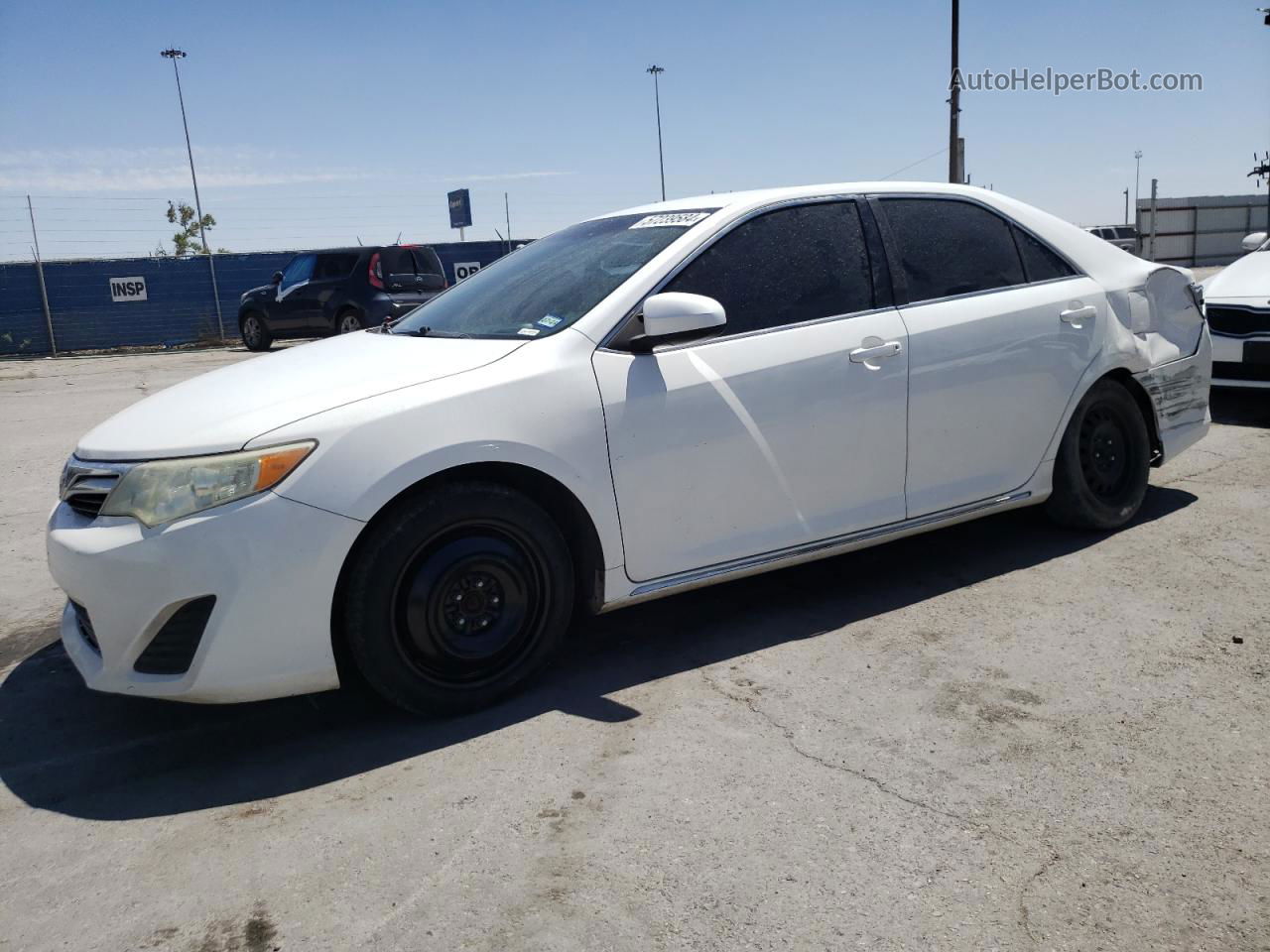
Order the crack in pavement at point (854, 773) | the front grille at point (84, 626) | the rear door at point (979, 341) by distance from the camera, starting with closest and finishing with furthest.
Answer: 1. the crack in pavement at point (854, 773)
2. the front grille at point (84, 626)
3. the rear door at point (979, 341)

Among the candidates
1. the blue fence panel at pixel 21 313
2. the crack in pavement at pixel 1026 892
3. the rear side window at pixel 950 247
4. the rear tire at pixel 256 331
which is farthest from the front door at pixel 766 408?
the blue fence panel at pixel 21 313

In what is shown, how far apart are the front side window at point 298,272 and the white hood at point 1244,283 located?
14160 mm

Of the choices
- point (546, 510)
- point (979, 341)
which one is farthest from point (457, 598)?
point (979, 341)

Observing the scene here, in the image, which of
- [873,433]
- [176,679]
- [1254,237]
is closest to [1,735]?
[176,679]

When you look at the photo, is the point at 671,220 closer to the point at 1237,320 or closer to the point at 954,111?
the point at 1237,320

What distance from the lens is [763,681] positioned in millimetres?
3404

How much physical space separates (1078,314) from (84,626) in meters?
3.91

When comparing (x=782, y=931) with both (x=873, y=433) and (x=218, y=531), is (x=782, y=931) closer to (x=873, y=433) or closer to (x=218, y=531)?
(x=218, y=531)

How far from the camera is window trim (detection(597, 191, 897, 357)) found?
3.44 metres

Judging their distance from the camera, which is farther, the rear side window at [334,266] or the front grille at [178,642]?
the rear side window at [334,266]

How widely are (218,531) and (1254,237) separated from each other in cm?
883

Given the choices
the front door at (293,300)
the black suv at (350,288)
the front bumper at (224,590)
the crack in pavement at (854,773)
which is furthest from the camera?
the front door at (293,300)

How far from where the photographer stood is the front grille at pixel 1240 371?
7023mm

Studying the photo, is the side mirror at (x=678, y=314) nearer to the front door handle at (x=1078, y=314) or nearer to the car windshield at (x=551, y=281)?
the car windshield at (x=551, y=281)
